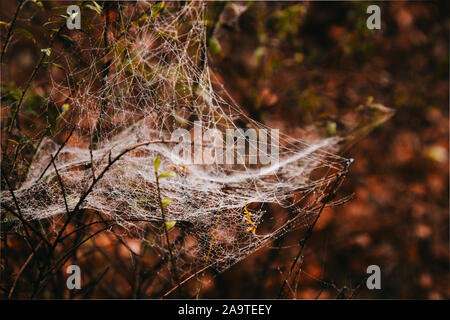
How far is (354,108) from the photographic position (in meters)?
2.96

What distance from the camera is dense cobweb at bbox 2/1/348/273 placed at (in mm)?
1379

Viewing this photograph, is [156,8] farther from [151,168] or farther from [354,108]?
[354,108]

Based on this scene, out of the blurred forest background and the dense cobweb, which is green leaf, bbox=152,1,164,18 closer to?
the dense cobweb

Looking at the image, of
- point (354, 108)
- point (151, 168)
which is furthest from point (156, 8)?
point (354, 108)

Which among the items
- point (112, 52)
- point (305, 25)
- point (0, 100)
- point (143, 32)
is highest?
point (305, 25)

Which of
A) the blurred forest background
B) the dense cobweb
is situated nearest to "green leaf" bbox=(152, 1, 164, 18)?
the dense cobweb

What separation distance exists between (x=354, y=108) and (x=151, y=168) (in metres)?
2.08

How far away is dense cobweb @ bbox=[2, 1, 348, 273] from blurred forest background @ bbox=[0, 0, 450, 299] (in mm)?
704

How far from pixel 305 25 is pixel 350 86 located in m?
0.81

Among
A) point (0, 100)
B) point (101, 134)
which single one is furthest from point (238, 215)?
point (0, 100)

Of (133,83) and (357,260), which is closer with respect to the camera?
(133,83)
